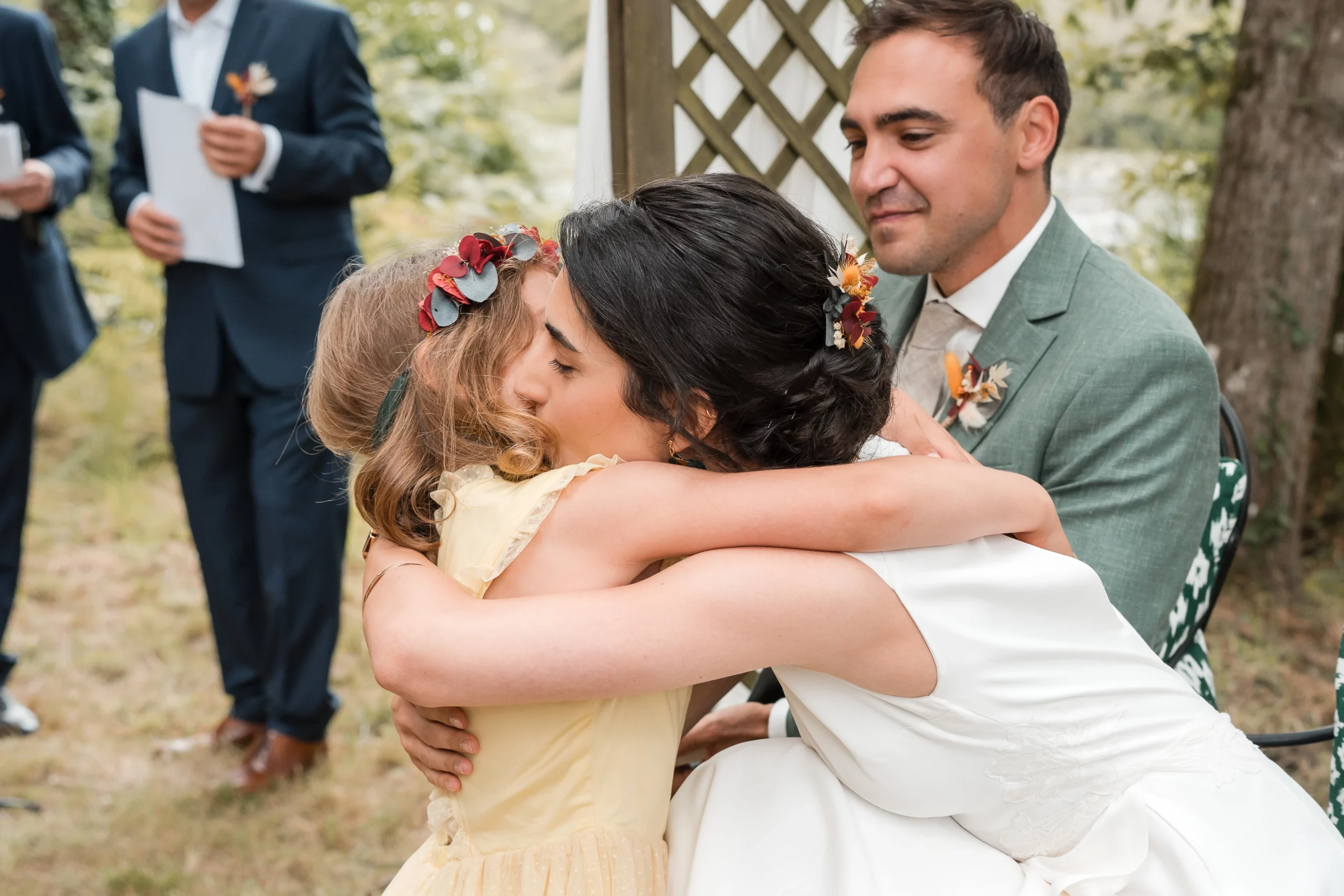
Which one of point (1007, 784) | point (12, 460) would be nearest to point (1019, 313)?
point (1007, 784)

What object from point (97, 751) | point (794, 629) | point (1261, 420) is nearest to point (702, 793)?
point (794, 629)

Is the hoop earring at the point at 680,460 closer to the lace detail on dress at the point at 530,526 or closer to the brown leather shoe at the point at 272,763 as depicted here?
the lace detail on dress at the point at 530,526

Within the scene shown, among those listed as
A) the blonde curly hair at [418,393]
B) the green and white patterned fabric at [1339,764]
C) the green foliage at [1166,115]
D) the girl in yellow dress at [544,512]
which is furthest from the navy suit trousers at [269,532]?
the green foliage at [1166,115]

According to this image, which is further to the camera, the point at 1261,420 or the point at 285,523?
the point at 1261,420

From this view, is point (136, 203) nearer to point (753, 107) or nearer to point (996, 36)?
point (753, 107)

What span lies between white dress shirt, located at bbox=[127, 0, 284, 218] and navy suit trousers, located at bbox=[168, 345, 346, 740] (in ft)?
1.84

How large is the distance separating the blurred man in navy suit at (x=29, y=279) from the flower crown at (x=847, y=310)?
8.77 ft

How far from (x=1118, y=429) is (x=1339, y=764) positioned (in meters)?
0.55

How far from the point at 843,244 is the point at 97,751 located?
9.19 feet

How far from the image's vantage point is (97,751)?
3236 millimetres

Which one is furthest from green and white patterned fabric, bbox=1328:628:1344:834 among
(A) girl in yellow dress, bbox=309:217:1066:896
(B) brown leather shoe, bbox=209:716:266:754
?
(B) brown leather shoe, bbox=209:716:266:754

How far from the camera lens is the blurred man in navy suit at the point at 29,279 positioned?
323 centimetres

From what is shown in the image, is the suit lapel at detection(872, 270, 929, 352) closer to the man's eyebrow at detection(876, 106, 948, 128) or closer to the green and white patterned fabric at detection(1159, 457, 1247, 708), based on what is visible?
the man's eyebrow at detection(876, 106, 948, 128)

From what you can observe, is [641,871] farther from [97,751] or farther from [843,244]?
[97,751]
